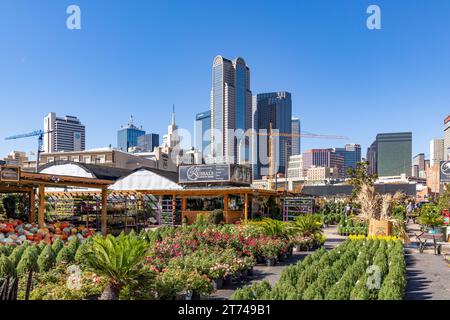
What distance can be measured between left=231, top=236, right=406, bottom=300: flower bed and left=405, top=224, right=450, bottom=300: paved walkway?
93cm

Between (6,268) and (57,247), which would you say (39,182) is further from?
(6,268)

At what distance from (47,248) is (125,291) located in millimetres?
4330

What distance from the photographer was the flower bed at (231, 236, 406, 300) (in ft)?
25.0

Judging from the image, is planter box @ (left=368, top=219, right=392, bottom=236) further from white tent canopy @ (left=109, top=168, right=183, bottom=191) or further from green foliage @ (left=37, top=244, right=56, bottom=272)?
white tent canopy @ (left=109, top=168, right=183, bottom=191)

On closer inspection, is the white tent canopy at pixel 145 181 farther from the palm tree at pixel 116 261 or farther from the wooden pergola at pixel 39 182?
the palm tree at pixel 116 261

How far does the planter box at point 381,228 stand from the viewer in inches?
746

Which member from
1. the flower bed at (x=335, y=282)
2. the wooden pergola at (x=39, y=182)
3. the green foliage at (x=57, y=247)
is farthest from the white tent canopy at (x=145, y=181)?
the flower bed at (x=335, y=282)

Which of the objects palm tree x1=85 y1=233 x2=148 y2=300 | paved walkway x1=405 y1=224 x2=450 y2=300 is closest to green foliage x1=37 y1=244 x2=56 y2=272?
palm tree x1=85 y1=233 x2=148 y2=300

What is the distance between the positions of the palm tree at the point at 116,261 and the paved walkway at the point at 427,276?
6.31m

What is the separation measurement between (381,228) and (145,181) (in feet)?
97.2

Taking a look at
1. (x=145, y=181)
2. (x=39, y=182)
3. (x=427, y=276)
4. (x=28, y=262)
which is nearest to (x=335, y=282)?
(x=427, y=276)

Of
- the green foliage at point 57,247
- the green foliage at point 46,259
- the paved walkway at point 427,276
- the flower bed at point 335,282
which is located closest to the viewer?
the flower bed at point 335,282
